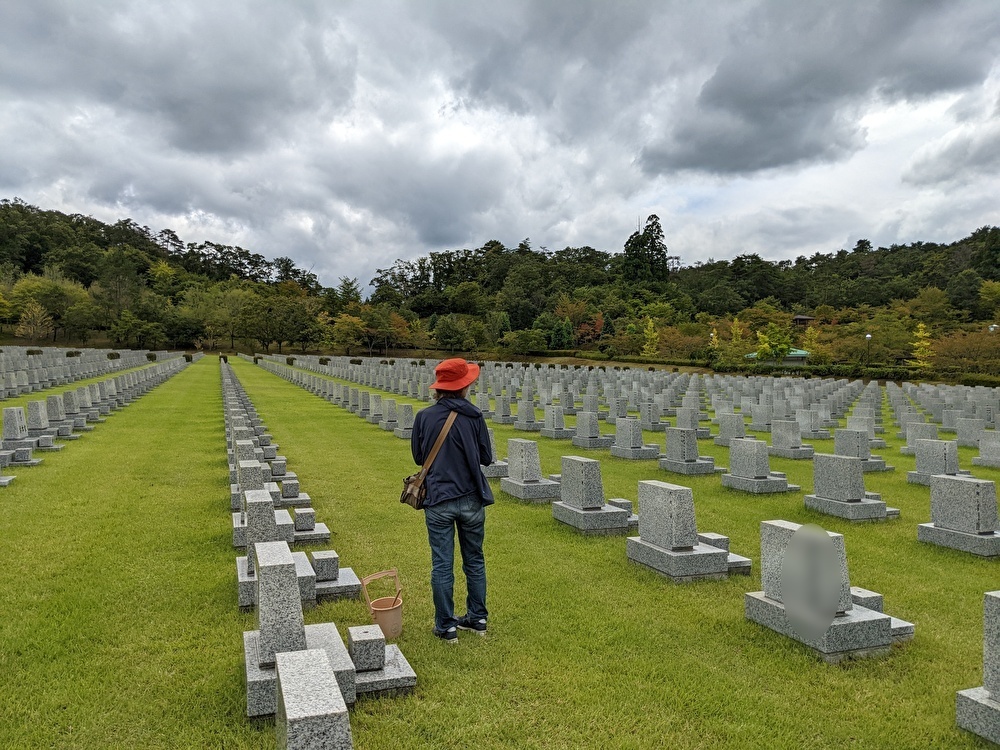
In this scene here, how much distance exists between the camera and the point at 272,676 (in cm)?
360

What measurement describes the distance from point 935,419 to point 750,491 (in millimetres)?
15550

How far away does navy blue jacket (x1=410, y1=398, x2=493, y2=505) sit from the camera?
4.47 meters

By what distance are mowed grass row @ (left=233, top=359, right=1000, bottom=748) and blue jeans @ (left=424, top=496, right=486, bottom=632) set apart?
258mm

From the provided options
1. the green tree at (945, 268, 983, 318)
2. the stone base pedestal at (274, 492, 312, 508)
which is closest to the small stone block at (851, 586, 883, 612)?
the stone base pedestal at (274, 492, 312, 508)

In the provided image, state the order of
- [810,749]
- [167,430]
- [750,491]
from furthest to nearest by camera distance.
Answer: [167,430], [750,491], [810,749]

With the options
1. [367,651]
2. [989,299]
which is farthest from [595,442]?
[989,299]

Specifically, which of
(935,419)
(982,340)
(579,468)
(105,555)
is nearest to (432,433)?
(579,468)

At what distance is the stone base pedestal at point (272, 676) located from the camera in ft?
11.7

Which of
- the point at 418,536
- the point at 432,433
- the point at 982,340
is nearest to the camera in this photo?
the point at 432,433

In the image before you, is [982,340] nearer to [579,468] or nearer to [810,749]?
[579,468]

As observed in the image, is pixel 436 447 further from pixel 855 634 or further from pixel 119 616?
pixel 855 634

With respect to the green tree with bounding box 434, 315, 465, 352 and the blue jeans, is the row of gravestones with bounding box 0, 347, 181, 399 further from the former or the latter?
the green tree with bounding box 434, 315, 465, 352

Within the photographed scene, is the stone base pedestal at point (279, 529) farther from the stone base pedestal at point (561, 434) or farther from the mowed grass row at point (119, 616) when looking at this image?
the stone base pedestal at point (561, 434)

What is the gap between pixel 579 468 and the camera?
7.58m
